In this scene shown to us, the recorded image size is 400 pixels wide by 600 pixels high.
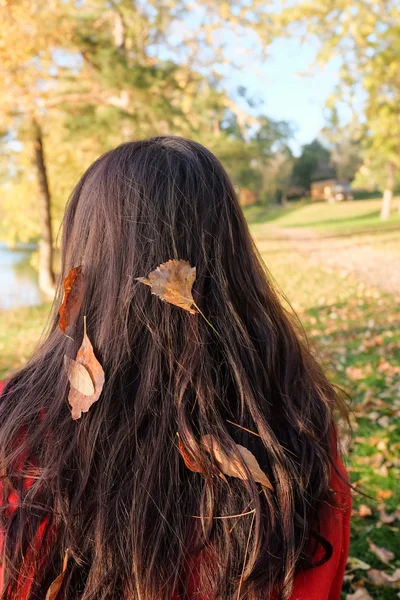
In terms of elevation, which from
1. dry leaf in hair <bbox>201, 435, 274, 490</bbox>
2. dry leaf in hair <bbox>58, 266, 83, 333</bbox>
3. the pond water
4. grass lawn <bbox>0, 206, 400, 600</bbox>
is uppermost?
dry leaf in hair <bbox>58, 266, 83, 333</bbox>

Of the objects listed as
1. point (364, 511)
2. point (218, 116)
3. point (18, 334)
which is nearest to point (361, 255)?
point (218, 116)

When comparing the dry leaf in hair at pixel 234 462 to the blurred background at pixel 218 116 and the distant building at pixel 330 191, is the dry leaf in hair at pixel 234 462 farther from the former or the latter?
the distant building at pixel 330 191

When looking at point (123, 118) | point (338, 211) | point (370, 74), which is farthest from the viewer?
point (338, 211)

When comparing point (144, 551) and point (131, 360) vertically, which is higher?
point (131, 360)

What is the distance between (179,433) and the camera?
1073 mm

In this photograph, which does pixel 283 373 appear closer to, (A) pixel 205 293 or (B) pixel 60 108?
(A) pixel 205 293

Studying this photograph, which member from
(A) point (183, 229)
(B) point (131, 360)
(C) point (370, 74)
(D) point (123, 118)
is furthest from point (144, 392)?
(D) point (123, 118)

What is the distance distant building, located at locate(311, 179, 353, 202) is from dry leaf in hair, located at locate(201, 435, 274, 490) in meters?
Answer: 55.6

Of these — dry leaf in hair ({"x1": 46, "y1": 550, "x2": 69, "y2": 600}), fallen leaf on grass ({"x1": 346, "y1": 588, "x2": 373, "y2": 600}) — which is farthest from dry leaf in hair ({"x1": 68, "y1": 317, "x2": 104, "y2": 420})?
fallen leaf on grass ({"x1": 346, "y1": 588, "x2": 373, "y2": 600})

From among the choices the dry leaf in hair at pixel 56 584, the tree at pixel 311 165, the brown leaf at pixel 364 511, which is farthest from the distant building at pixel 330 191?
the dry leaf in hair at pixel 56 584

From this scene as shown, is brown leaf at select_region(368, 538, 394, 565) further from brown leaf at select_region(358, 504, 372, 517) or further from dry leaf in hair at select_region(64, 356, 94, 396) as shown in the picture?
dry leaf in hair at select_region(64, 356, 94, 396)

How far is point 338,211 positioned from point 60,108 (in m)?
33.8

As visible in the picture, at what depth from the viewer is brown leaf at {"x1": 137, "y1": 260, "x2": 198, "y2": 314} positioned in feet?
3.56

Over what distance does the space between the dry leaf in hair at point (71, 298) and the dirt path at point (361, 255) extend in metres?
8.64
